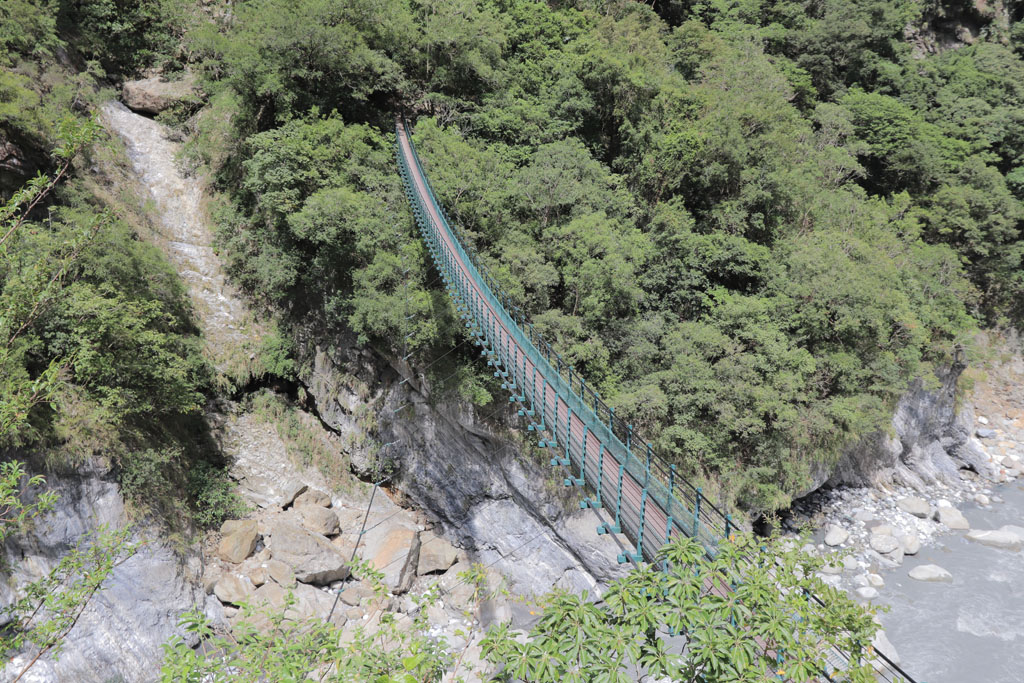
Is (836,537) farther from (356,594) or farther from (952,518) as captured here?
(356,594)

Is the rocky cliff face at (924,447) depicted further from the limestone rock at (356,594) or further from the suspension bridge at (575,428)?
the limestone rock at (356,594)

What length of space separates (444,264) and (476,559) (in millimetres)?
5976

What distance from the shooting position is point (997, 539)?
38.3ft

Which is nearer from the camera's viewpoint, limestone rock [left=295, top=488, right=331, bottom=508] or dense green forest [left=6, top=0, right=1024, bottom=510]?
dense green forest [left=6, top=0, right=1024, bottom=510]

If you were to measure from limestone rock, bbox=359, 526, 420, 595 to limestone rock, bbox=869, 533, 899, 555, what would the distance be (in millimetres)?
10170

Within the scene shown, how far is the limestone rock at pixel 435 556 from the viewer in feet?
33.0

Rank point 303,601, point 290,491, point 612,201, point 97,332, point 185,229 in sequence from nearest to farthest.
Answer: point 97,332
point 303,601
point 290,491
point 612,201
point 185,229

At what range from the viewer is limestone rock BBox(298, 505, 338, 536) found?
1006cm

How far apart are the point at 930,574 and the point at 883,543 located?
94 centimetres

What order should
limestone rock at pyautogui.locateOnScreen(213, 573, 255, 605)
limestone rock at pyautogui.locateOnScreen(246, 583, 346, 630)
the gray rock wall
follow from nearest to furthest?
limestone rock at pyautogui.locateOnScreen(246, 583, 346, 630), limestone rock at pyautogui.locateOnScreen(213, 573, 255, 605), the gray rock wall

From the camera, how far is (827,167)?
563 inches

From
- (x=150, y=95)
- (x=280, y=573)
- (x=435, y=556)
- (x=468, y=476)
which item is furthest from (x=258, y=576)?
(x=150, y=95)

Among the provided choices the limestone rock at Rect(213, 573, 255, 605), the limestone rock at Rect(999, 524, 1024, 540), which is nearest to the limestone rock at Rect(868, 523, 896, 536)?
the limestone rock at Rect(999, 524, 1024, 540)

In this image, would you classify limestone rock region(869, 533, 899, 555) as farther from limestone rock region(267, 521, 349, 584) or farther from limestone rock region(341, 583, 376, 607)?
limestone rock region(267, 521, 349, 584)
